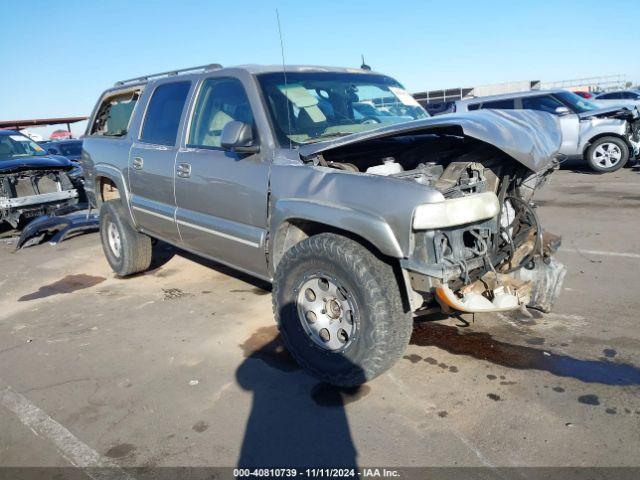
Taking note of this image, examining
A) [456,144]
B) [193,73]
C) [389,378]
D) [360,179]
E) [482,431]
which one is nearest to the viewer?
[482,431]

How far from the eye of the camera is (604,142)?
35.6ft

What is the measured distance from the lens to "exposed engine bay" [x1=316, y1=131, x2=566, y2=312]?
2.74m

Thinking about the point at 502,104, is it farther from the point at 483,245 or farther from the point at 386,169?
the point at 483,245

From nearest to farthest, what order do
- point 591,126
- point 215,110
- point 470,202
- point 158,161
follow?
point 470,202, point 215,110, point 158,161, point 591,126

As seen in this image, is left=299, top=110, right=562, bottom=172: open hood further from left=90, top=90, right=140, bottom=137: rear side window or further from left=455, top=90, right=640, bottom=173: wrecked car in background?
left=455, top=90, right=640, bottom=173: wrecked car in background

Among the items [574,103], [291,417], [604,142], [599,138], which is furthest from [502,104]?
[291,417]

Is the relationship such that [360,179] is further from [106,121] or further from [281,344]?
[106,121]

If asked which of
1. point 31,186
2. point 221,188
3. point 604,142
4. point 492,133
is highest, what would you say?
point 492,133

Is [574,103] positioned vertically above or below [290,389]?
above

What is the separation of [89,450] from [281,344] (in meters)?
1.50

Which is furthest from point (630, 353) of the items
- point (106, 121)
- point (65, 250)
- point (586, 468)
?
point (65, 250)

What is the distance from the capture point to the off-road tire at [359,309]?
2.85 metres

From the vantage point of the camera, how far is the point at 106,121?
6102 mm

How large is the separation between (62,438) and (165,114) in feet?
9.44
